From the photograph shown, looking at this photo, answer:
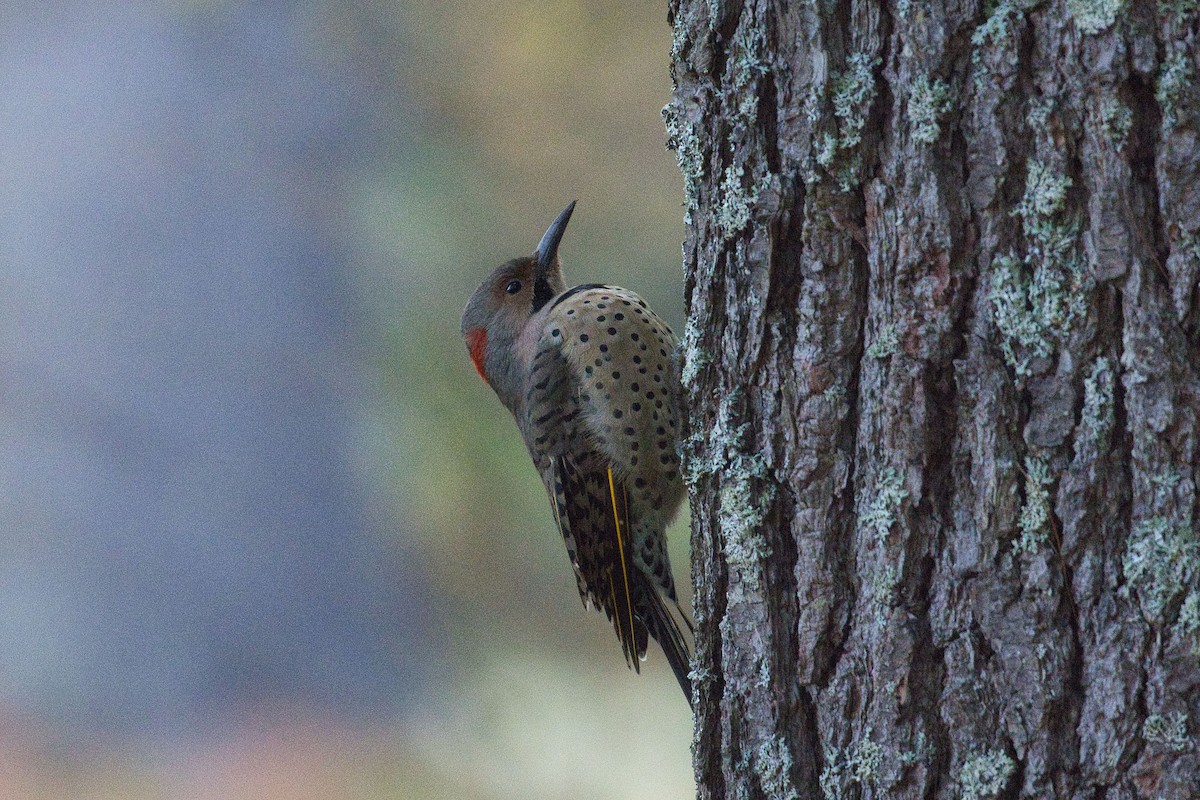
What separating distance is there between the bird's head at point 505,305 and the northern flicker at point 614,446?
180 millimetres

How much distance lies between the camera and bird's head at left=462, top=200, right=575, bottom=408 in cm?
274

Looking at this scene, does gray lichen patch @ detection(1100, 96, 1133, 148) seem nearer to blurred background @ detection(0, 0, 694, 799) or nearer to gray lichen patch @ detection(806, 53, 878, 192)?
gray lichen patch @ detection(806, 53, 878, 192)

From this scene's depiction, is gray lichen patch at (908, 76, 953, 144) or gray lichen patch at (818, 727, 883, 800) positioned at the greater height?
gray lichen patch at (908, 76, 953, 144)

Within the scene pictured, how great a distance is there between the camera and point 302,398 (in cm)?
384

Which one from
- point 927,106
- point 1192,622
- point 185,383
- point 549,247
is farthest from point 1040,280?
point 185,383

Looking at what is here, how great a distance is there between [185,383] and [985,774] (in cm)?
328

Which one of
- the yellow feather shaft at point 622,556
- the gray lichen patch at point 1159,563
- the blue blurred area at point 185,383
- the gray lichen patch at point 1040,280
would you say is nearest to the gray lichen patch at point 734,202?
the gray lichen patch at point 1040,280

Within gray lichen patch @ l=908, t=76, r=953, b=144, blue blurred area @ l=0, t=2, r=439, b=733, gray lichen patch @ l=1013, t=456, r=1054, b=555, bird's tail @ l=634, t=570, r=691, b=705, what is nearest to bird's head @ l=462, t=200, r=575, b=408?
bird's tail @ l=634, t=570, r=691, b=705

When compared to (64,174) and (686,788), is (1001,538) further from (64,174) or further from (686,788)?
(64,174)

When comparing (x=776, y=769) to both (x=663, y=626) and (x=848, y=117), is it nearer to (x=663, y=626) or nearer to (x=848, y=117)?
(x=848, y=117)

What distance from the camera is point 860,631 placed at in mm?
1221

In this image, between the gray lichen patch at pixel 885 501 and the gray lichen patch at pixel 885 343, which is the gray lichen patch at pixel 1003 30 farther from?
the gray lichen patch at pixel 885 501

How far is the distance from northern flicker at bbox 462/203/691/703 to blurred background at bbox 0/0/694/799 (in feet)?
4.49

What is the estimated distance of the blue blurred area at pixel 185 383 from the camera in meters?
3.63
